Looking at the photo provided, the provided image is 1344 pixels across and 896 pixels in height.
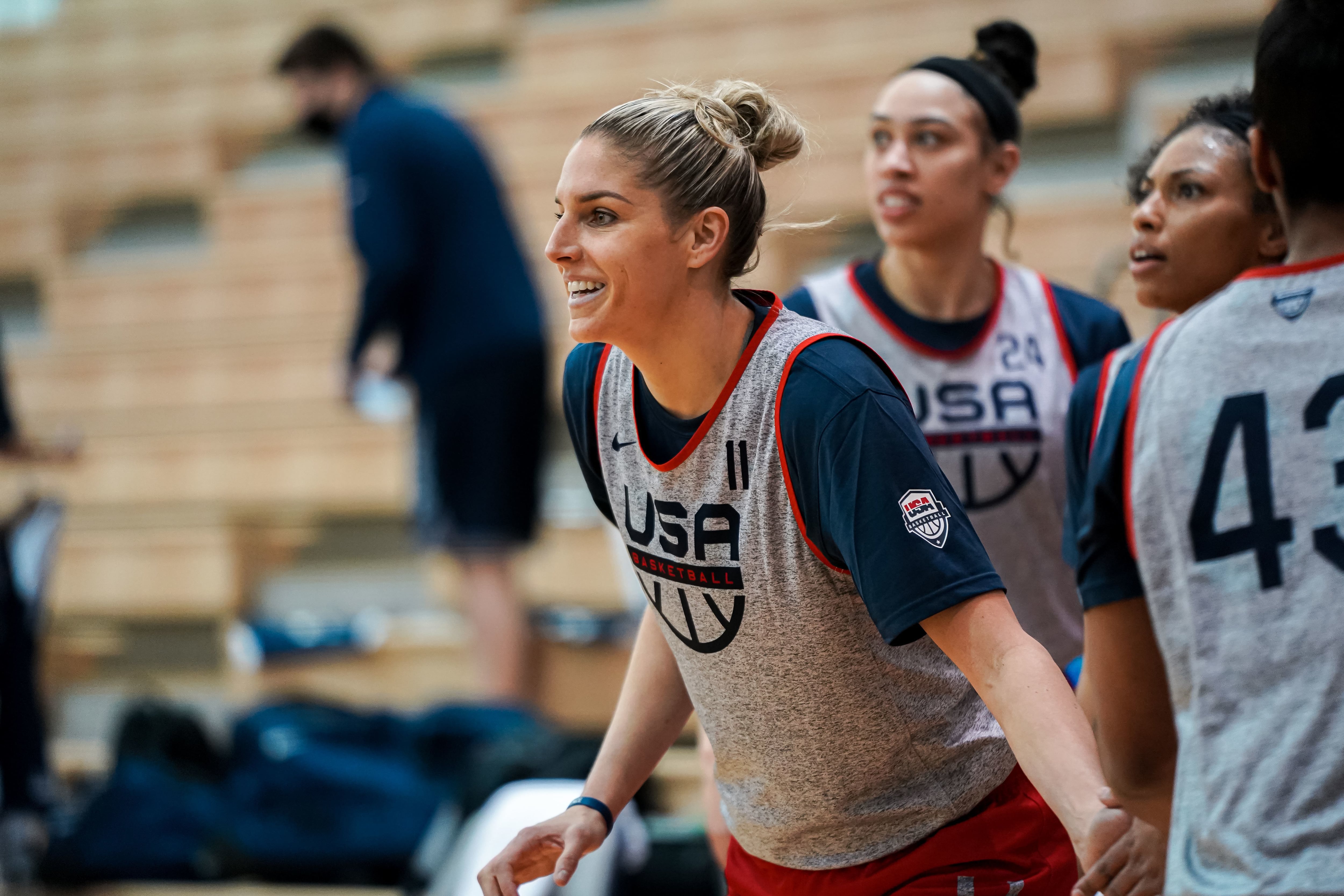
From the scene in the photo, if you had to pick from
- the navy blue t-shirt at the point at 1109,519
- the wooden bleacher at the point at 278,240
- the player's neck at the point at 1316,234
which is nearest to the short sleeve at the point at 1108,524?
the navy blue t-shirt at the point at 1109,519

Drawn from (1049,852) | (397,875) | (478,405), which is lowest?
(397,875)

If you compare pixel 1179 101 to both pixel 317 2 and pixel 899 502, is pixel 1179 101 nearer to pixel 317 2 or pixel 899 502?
pixel 899 502

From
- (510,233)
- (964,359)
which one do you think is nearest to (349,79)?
(510,233)

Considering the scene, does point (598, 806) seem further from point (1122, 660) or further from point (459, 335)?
point (459, 335)

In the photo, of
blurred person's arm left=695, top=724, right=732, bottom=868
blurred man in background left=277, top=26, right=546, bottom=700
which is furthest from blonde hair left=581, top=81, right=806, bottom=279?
blurred man in background left=277, top=26, right=546, bottom=700

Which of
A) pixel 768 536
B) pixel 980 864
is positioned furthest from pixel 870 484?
pixel 980 864

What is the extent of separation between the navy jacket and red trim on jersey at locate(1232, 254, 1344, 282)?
318 centimetres

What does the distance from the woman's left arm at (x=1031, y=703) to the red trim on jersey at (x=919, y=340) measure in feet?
2.97

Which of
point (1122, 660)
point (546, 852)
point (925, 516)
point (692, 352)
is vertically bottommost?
point (546, 852)

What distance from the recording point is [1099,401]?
1718 millimetres

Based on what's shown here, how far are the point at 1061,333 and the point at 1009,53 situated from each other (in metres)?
0.50

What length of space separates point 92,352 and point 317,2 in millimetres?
2647

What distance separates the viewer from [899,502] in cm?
135

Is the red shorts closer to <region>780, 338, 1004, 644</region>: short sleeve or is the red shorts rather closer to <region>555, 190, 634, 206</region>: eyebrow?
<region>780, 338, 1004, 644</region>: short sleeve
